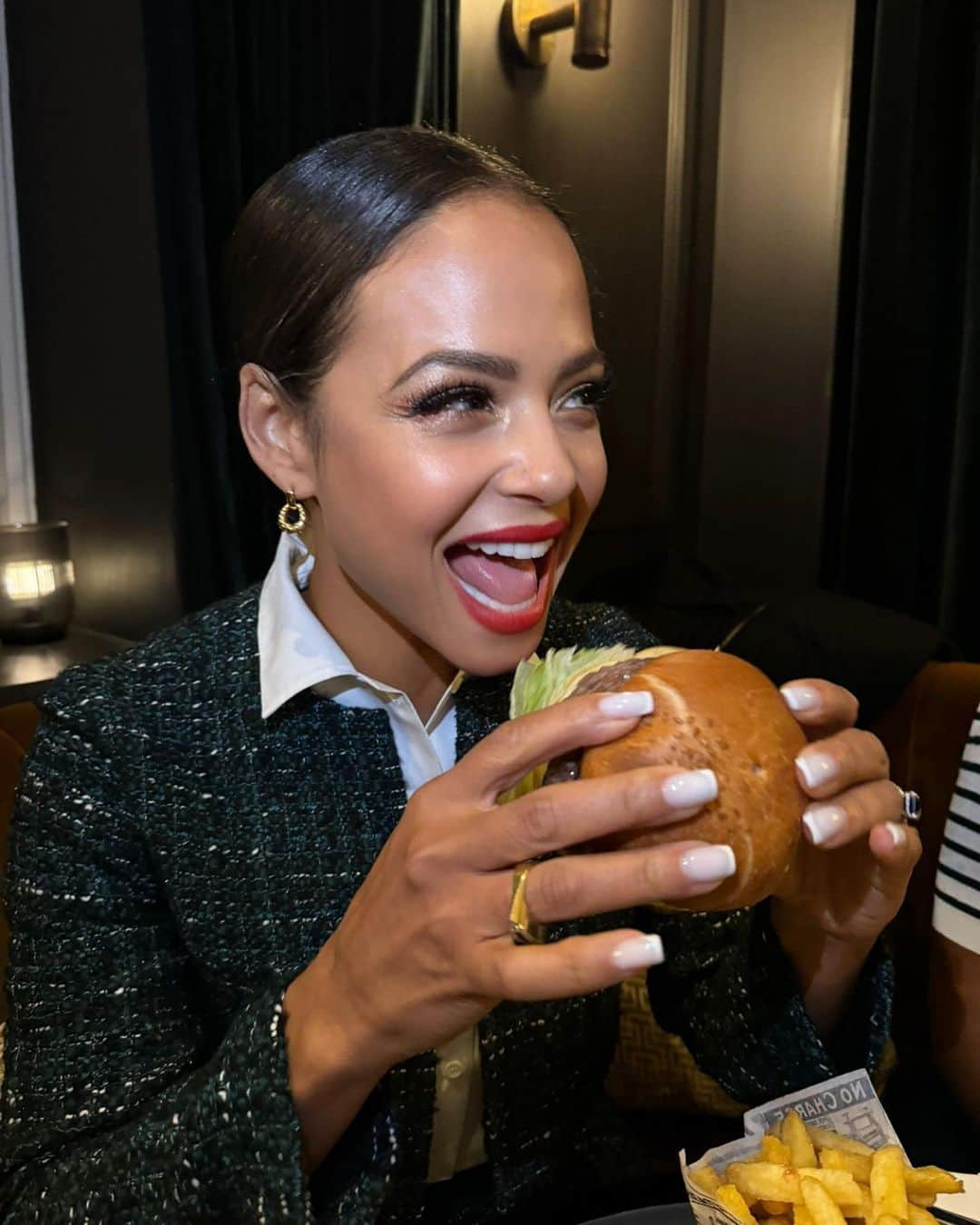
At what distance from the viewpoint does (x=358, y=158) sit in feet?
3.48

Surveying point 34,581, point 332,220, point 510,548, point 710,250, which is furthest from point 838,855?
point 710,250

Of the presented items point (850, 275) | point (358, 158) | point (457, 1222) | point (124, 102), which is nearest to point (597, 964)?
point (457, 1222)

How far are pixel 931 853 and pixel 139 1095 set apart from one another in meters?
1.55

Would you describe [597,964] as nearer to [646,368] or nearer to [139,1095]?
[139,1095]

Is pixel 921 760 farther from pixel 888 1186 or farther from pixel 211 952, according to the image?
pixel 211 952

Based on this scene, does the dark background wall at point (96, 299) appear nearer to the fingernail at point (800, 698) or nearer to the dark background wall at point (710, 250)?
the dark background wall at point (710, 250)

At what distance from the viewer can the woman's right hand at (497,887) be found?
0.67m

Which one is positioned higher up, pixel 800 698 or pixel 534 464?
pixel 534 464

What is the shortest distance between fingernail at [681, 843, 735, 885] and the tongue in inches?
15.3

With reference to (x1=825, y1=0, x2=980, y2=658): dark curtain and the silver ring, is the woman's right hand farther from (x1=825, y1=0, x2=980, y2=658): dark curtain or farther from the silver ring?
(x1=825, y1=0, x2=980, y2=658): dark curtain

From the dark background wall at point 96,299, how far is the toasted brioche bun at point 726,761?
1.97 metres

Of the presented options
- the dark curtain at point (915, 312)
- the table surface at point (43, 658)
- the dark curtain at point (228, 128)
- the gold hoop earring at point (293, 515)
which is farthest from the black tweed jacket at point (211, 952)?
the dark curtain at point (915, 312)

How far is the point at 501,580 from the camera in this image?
1001 millimetres

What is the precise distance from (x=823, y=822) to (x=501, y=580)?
1.25ft
